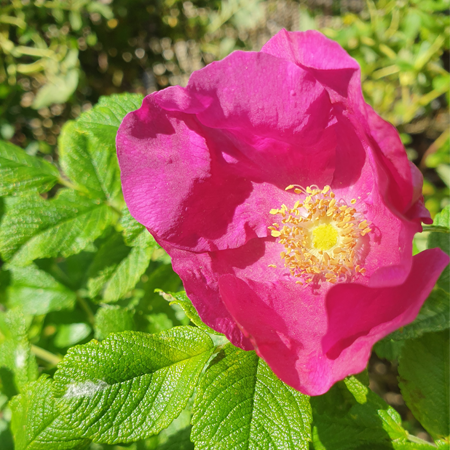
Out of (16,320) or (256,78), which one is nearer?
(256,78)

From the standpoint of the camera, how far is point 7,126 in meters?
2.95

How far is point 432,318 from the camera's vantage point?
3.00 ft

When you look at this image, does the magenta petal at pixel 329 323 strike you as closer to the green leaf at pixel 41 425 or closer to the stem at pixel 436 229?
the stem at pixel 436 229

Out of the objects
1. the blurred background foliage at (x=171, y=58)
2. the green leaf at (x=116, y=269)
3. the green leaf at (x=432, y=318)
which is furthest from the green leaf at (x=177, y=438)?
the green leaf at (x=432, y=318)

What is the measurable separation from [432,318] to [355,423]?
0.44 meters

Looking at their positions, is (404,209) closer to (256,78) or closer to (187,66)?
(256,78)

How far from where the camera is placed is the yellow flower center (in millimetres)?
1287

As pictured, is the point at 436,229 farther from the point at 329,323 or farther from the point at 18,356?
the point at 18,356

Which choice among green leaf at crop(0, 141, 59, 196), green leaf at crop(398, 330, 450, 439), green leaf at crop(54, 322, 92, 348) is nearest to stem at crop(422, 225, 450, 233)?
green leaf at crop(398, 330, 450, 439)

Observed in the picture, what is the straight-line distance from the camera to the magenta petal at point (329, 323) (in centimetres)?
80

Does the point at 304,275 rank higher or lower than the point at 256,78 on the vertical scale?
lower

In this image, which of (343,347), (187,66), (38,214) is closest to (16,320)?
(38,214)

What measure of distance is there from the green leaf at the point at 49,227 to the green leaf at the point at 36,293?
1.38 ft

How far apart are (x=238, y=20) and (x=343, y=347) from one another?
276 centimetres
